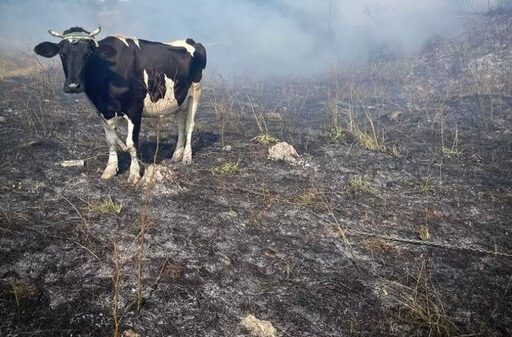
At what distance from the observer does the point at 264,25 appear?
78.3 ft

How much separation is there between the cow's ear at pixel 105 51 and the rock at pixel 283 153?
255 cm

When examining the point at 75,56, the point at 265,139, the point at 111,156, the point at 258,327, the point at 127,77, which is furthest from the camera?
the point at 265,139

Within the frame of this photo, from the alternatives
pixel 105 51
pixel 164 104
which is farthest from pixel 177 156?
pixel 105 51

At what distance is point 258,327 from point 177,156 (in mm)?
3590

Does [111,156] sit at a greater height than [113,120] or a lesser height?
lesser

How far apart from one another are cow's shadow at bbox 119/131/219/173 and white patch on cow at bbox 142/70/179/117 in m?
0.67

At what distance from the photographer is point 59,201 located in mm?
4492

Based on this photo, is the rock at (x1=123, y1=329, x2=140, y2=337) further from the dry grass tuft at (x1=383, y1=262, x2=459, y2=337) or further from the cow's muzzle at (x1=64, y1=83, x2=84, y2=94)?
the cow's muzzle at (x1=64, y1=83, x2=84, y2=94)

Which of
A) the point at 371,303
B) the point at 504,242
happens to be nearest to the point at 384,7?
the point at 504,242

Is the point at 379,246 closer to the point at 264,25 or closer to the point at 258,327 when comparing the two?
the point at 258,327

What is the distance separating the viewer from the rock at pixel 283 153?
6059mm

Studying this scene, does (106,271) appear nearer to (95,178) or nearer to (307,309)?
(307,309)

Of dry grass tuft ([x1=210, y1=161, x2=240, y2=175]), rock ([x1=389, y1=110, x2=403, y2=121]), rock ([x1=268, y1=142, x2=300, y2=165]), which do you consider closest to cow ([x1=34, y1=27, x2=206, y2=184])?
dry grass tuft ([x1=210, y1=161, x2=240, y2=175])

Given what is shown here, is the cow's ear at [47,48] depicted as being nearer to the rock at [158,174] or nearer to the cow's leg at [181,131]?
the rock at [158,174]
